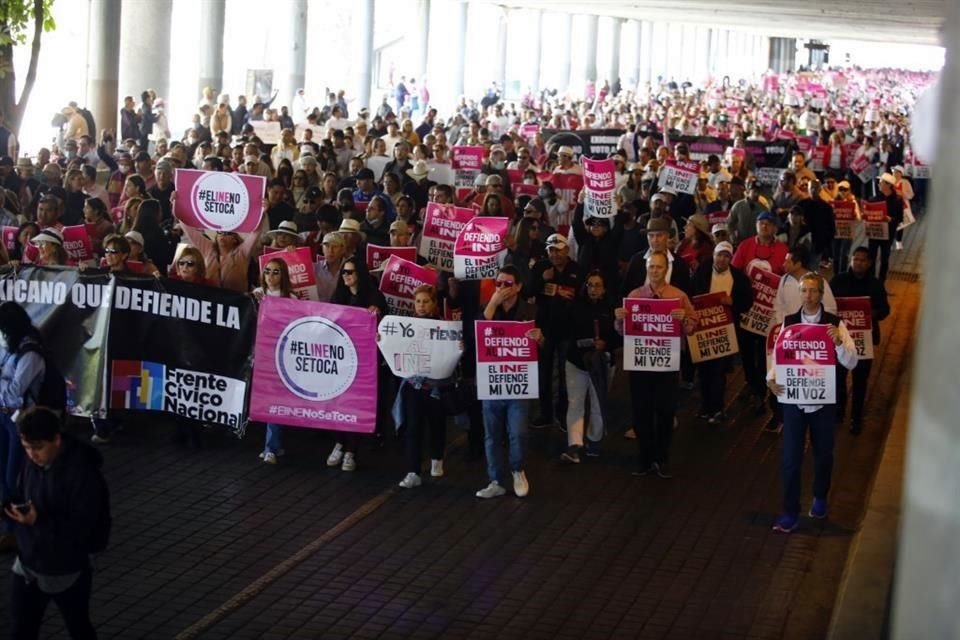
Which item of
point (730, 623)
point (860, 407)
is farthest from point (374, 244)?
point (730, 623)

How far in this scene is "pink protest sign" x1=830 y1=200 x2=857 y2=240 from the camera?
79.6ft

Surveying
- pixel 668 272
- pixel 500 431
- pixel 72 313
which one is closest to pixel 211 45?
pixel 668 272

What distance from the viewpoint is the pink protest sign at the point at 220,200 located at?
1546 cm

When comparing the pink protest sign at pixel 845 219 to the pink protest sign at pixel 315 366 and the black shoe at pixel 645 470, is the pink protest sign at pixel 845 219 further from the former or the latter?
the pink protest sign at pixel 315 366

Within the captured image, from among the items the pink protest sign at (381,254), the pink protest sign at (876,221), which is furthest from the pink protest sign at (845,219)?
the pink protest sign at (381,254)

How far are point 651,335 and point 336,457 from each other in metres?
2.72

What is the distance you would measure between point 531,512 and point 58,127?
2015 centimetres

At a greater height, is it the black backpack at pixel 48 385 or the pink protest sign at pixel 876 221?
the pink protest sign at pixel 876 221

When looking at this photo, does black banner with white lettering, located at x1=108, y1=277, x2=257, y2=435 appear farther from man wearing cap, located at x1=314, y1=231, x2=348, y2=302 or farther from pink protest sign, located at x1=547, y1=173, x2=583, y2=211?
pink protest sign, located at x1=547, y1=173, x2=583, y2=211

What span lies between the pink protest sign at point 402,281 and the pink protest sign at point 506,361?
154 cm

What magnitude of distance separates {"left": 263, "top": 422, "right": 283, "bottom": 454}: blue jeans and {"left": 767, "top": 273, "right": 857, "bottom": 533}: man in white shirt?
3987 millimetres

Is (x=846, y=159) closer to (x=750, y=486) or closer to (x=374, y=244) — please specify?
(x=374, y=244)

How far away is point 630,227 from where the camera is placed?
18516 mm

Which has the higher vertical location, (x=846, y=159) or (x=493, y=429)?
(x=846, y=159)
